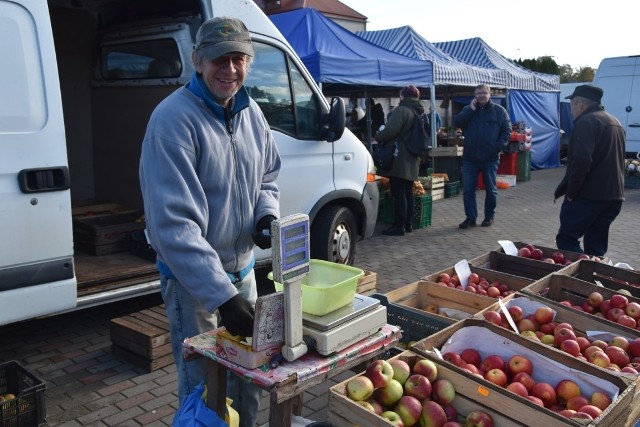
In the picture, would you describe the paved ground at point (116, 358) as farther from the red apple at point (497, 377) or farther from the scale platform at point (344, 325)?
the scale platform at point (344, 325)

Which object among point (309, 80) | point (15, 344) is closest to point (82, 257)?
point (15, 344)

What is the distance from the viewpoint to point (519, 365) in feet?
10.0

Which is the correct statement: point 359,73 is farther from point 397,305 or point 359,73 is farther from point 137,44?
point 397,305

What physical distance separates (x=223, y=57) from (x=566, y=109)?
22.1m

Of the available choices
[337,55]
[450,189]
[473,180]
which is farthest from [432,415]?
[450,189]

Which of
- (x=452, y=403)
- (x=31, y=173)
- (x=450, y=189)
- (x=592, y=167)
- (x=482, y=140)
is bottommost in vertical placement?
(x=450, y=189)

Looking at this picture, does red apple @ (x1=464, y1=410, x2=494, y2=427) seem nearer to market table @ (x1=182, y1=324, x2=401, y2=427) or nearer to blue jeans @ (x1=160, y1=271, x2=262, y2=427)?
market table @ (x1=182, y1=324, x2=401, y2=427)

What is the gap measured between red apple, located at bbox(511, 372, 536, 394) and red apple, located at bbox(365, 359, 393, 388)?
2.34 feet

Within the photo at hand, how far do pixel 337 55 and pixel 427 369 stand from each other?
8.09 meters

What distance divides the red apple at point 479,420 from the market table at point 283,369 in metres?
0.53

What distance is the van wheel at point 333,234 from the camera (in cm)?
585

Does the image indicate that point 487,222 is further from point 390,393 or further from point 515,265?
point 390,393

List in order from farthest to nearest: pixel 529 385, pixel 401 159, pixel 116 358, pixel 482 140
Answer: pixel 482 140
pixel 401 159
pixel 116 358
pixel 529 385

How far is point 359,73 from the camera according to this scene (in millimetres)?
10305
